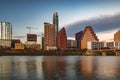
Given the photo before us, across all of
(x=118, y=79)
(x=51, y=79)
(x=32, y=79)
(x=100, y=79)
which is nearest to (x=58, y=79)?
(x=51, y=79)

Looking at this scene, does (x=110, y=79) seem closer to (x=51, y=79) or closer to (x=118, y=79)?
(x=118, y=79)

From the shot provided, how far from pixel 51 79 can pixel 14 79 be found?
22.7 feet

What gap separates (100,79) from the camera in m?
50.9

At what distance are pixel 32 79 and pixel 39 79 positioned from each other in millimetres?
1319

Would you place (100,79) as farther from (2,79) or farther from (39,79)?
(2,79)

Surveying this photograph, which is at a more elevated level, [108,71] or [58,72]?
[58,72]

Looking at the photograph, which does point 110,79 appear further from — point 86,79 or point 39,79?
point 39,79

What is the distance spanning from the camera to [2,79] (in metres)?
49.9

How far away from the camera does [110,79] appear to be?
50.3m

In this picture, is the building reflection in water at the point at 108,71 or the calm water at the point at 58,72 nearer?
the calm water at the point at 58,72

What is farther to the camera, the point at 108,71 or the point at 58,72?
the point at 108,71

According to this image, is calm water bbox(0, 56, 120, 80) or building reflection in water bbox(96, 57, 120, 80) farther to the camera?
building reflection in water bbox(96, 57, 120, 80)

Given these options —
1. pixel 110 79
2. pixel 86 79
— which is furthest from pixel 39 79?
pixel 110 79

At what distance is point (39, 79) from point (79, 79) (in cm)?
742
